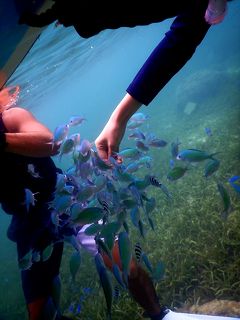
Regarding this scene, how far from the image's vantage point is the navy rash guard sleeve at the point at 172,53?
2.14m

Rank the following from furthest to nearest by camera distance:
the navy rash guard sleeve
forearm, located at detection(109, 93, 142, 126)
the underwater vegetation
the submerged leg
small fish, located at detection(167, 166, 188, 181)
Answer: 1. the underwater vegetation
2. small fish, located at detection(167, 166, 188, 181)
3. the submerged leg
4. forearm, located at detection(109, 93, 142, 126)
5. the navy rash guard sleeve

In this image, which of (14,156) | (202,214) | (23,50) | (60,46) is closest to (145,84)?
(23,50)

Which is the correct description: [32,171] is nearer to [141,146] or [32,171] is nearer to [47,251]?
[47,251]

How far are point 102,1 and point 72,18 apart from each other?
0.76 ft

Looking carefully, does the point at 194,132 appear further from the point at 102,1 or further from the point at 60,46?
the point at 102,1

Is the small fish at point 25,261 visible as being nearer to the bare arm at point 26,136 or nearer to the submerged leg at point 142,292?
the submerged leg at point 142,292

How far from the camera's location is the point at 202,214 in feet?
29.1

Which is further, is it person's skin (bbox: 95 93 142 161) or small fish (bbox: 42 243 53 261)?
small fish (bbox: 42 243 53 261)

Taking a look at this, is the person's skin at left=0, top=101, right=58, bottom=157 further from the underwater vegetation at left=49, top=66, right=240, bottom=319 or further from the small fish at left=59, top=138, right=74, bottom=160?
the underwater vegetation at left=49, top=66, right=240, bottom=319

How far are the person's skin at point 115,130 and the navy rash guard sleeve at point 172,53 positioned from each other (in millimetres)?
159

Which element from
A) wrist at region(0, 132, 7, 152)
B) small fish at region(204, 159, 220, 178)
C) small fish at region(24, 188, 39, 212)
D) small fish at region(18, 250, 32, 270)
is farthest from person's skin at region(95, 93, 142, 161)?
small fish at region(204, 159, 220, 178)

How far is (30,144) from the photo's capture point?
357 cm

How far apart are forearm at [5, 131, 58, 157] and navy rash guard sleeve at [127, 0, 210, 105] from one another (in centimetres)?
167

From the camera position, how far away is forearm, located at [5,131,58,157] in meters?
3.34
